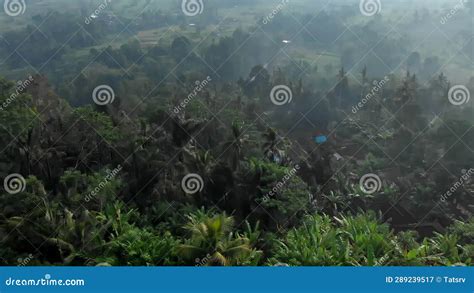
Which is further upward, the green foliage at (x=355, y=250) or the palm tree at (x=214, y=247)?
the green foliage at (x=355, y=250)

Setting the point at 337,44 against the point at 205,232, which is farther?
the point at 337,44

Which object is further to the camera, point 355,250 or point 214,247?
point 214,247

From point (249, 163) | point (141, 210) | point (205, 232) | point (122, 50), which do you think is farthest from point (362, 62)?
point (205, 232)

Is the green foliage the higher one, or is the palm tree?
the green foliage

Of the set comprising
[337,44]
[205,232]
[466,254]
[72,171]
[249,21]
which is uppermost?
[337,44]

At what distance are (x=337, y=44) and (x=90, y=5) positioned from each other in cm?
2799

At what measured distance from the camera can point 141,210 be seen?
2141 centimetres

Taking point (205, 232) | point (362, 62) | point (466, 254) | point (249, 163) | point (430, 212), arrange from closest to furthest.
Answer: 1. point (205, 232)
2. point (466, 254)
3. point (249, 163)
4. point (430, 212)
5. point (362, 62)

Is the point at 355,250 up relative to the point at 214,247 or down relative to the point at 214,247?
up

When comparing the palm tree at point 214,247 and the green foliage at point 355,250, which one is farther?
the palm tree at point 214,247

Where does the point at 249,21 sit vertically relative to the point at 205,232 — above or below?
above

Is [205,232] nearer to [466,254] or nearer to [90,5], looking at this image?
[466,254]

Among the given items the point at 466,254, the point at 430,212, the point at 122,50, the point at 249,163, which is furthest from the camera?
the point at 122,50

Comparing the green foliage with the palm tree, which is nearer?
the green foliage
